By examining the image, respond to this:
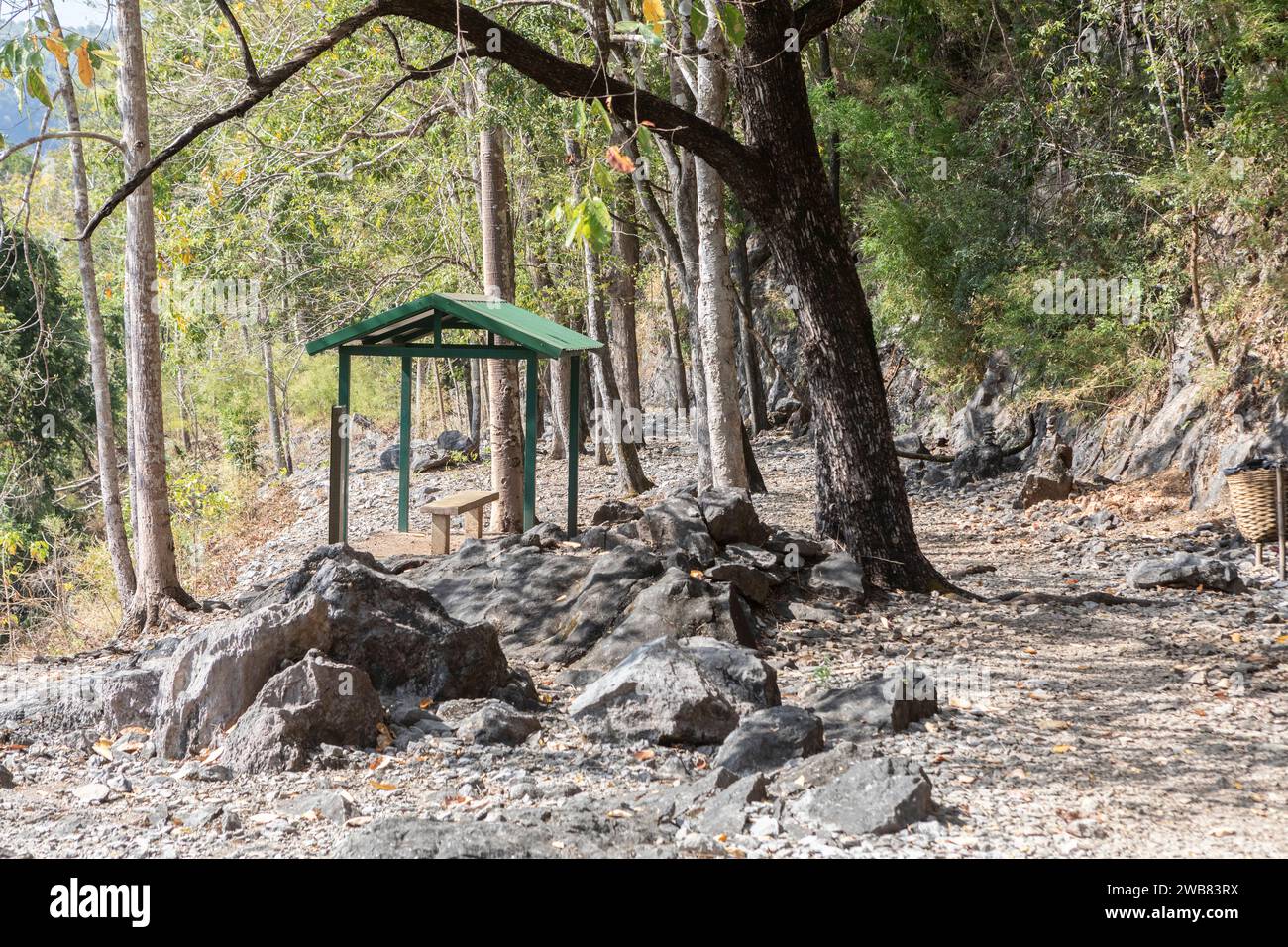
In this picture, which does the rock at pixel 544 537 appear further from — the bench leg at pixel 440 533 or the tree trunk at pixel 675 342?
the tree trunk at pixel 675 342

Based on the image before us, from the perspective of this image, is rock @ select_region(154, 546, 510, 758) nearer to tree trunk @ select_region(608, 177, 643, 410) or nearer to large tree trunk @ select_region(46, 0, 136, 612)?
large tree trunk @ select_region(46, 0, 136, 612)

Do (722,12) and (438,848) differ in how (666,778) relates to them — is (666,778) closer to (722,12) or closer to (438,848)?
(438,848)

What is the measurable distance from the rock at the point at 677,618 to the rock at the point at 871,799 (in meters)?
2.64

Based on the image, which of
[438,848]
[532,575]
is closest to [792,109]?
[532,575]

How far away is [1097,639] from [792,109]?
4457 millimetres

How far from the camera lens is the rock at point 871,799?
434cm

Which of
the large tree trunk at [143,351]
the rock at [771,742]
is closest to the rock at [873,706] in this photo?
the rock at [771,742]

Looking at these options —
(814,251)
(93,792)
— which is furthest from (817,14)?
(93,792)

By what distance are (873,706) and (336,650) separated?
116 inches

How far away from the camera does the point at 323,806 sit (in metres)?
4.70

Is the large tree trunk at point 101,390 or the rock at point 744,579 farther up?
the large tree trunk at point 101,390

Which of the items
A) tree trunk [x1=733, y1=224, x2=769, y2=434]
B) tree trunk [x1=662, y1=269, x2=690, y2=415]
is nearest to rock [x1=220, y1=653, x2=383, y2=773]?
tree trunk [x1=733, y1=224, x2=769, y2=434]

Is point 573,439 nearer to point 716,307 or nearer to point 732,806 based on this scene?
point 716,307

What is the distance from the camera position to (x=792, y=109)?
845 centimetres
